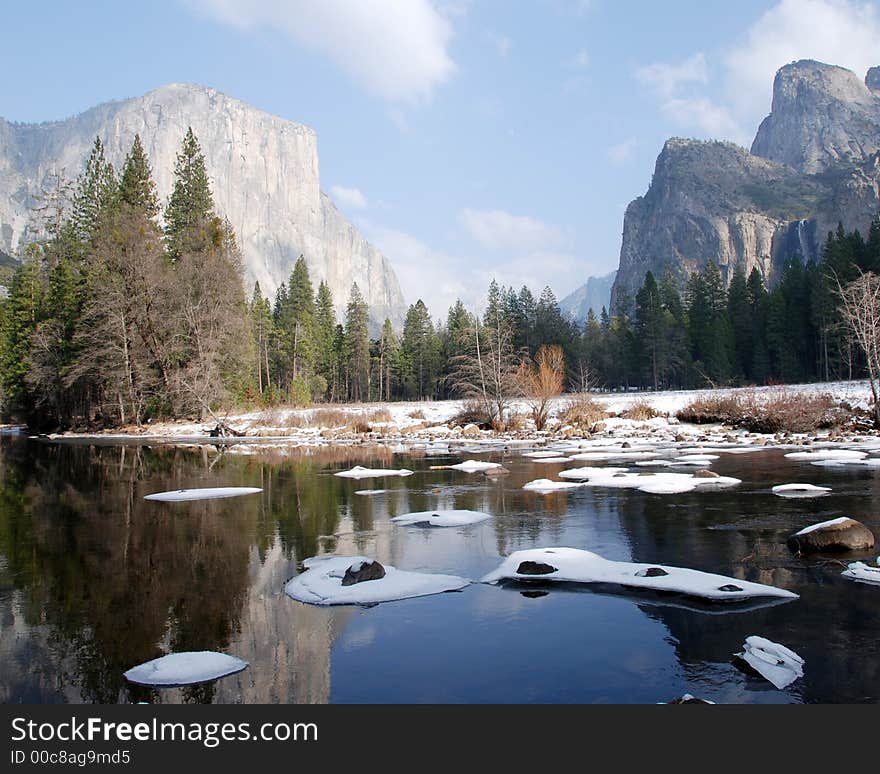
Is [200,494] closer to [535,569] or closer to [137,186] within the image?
[535,569]

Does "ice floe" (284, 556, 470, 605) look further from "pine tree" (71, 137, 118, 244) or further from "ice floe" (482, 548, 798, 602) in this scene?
"pine tree" (71, 137, 118, 244)

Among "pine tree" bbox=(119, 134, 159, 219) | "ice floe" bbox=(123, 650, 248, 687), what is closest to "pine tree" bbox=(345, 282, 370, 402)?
"pine tree" bbox=(119, 134, 159, 219)

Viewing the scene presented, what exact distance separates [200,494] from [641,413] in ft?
94.0

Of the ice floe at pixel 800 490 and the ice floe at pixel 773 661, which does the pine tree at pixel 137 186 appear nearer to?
the ice floe at pixel 800 490

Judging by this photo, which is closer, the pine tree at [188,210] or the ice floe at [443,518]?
the ice floe at [443,518]

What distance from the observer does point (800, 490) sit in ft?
48.0

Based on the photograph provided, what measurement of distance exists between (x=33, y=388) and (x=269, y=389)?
2083 cm

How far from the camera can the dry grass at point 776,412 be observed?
31.7 meters

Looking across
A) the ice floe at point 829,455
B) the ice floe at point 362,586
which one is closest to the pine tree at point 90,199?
the ice floe at point 829,455

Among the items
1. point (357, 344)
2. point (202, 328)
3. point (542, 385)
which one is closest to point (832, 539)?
point (542, 385)

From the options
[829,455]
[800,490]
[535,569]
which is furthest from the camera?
[829,455]

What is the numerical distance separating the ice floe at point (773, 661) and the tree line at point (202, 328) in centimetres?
2991

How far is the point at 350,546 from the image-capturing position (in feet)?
34.7

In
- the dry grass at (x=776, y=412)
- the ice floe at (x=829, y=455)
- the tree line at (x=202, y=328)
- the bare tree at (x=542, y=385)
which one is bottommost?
the ice floe at (x=829, y=455)
